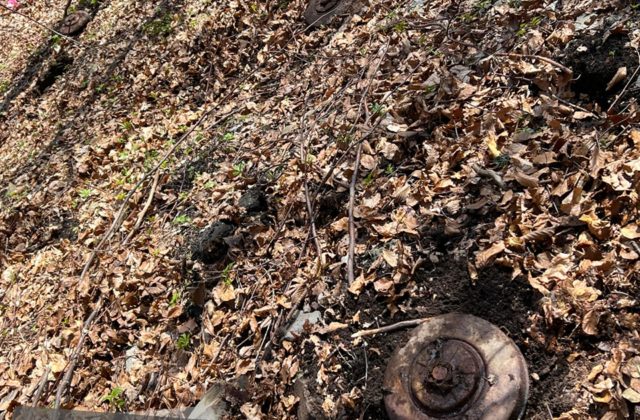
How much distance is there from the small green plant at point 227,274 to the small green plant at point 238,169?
0.99m

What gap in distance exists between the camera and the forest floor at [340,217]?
2.66m

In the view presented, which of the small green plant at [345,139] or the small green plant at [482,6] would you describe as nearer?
the small green plant at [345,139]

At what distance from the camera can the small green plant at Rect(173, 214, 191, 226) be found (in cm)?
463

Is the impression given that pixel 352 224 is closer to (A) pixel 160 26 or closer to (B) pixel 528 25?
(B) pixel 528 25

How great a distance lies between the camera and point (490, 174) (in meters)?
3.13

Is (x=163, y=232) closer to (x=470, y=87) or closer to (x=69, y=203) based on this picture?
(x=69, y=203)

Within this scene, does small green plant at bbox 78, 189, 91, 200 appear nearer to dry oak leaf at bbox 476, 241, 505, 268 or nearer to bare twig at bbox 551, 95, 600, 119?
dry oak leaf at bbox 476, 241, 505, 268

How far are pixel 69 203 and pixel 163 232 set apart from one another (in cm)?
186

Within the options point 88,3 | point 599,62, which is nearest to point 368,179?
point 599,62

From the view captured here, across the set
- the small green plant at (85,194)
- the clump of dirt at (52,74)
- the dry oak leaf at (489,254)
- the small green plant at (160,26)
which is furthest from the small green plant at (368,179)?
the clump of dirt at (52,74)

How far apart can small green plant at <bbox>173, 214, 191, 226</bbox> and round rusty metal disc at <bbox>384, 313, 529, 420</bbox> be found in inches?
99.6

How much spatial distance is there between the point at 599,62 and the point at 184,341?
10.6 feet

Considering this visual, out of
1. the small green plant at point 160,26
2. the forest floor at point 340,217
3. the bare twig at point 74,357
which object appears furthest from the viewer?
the small green plant at point 160,26

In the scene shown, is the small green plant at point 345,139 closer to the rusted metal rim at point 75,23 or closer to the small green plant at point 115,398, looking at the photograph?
the small green plant at point 115,398
